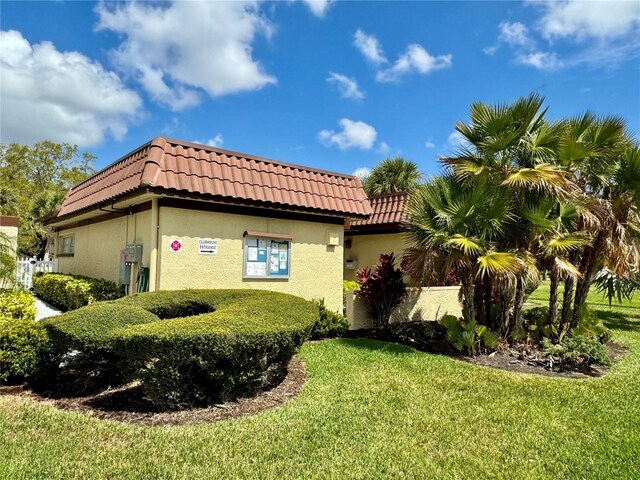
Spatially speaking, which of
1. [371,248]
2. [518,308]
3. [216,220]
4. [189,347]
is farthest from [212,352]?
[371,248]

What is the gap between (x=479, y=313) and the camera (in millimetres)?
8891

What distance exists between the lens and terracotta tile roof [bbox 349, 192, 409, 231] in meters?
13.1

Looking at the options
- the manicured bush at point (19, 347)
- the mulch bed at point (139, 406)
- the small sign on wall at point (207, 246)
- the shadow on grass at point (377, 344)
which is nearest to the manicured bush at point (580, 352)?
the shadow on grass at point (377, 344)

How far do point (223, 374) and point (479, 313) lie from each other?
250 inches

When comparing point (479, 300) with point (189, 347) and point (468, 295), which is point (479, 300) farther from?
point (189, 347)

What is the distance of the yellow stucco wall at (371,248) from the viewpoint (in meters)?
13.3

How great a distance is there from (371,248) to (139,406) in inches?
407

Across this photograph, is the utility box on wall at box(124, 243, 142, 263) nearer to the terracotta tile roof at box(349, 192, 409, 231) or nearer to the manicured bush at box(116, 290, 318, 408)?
the manicured bush at box(116, 290, 318, 408)

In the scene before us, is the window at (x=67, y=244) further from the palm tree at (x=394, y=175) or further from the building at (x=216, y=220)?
the palm tree at (x=394, y=175)

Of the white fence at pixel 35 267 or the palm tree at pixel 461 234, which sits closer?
the palm tree at pixel 461 234

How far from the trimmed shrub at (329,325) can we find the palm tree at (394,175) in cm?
1501

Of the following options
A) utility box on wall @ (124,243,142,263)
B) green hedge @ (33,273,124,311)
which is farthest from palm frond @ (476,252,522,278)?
green hedge @ (33,273,124,311)

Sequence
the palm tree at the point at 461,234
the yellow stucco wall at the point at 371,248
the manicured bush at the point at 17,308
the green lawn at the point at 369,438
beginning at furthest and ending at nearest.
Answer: the yellow stucco wall at the point at 371,248 → the palm tree at the point at 461,234 → the manicured bush at the point at 17,308 → the green lawn at the point at 369,438

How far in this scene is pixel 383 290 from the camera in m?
9.84
